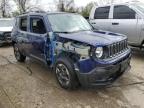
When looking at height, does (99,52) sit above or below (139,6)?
below

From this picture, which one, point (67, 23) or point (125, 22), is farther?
point (125, 22)

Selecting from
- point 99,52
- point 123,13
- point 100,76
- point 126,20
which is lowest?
point 100,76

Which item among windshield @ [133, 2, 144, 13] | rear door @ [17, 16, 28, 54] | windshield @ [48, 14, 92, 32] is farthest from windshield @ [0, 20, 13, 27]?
windshield @ [133, 2, 144, 13]

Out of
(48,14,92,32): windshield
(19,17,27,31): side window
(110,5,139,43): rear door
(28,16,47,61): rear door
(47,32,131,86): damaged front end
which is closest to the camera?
(47,32,131,86): damaged front end

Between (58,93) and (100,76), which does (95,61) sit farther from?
(58,93)

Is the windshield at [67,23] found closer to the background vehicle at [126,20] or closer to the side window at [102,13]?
the background vehicle at [126,20]

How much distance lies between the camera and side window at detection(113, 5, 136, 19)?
7.36m

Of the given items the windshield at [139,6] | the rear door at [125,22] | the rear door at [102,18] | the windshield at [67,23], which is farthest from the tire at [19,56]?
the windshield at [139,6]

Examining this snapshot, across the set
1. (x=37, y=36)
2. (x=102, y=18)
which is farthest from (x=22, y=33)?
(x=102, y=18)

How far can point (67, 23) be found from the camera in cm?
569

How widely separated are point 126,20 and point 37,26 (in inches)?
129

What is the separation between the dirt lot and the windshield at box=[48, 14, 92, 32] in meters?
1.40

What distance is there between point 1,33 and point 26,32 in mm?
6014

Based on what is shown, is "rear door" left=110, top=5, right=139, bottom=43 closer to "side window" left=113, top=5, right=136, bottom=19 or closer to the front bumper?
"side window" left=113, top=5, right=136, bottom=19
